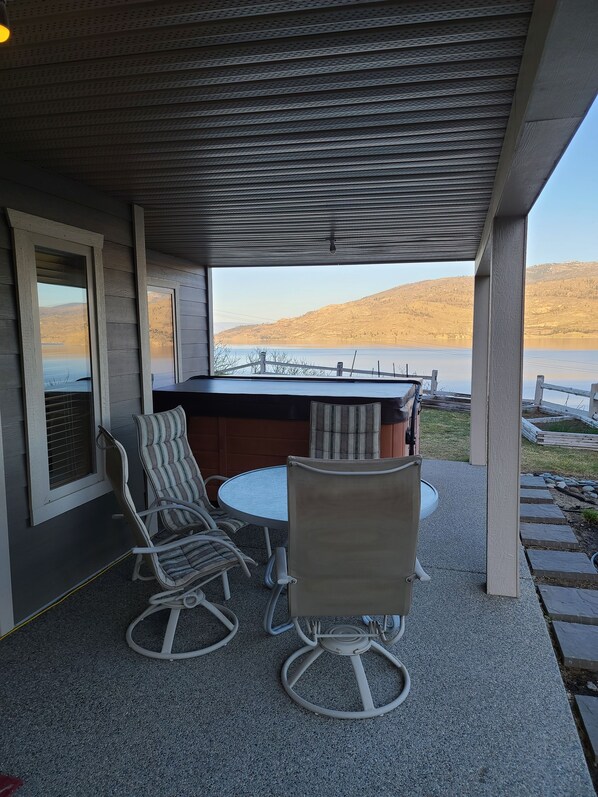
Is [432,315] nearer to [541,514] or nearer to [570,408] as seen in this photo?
[570,408]

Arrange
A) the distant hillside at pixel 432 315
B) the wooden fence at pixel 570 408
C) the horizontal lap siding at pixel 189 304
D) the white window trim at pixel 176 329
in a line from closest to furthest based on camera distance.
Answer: the horizontal lap siding at pixel 189 304
the white window trim at pixel 176 329
the wooden fence at pixel 570 408
the distant hillside at pixel 432 315

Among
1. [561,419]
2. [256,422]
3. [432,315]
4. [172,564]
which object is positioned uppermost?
[432,315]

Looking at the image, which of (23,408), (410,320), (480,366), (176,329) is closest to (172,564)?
(23,408)

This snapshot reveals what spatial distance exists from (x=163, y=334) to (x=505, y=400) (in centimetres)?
462

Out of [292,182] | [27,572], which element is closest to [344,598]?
[27,572]

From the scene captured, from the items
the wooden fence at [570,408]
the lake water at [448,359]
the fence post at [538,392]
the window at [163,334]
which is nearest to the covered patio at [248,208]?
the window at [163,334]

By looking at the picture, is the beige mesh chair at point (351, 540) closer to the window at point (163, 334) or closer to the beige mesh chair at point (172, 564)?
the beige mesh chair at point (172, 564)

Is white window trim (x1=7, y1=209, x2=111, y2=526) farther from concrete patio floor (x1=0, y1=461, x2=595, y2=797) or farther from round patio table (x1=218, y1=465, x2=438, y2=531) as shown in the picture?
round patio table (x1=218, y1=465, x2=438, y2=531)

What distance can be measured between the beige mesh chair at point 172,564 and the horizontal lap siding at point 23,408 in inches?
23.7

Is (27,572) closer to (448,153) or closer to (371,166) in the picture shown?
(371,166)

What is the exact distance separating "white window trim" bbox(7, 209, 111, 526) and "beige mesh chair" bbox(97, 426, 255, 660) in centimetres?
52

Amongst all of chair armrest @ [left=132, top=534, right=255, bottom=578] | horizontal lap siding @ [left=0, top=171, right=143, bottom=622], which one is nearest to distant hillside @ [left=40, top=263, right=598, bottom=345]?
horizontal lap siding @ [left=0, top=171, right=143, bottom=622]

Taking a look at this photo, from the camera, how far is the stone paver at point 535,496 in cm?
497

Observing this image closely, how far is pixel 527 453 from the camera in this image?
7.33 m
